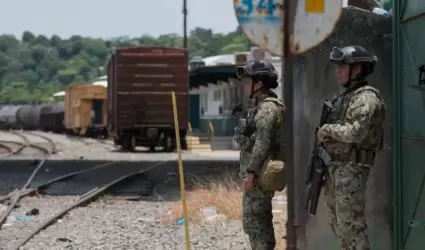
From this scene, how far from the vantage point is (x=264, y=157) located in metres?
5.73

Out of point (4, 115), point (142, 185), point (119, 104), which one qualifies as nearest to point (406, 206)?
point (142, 185)

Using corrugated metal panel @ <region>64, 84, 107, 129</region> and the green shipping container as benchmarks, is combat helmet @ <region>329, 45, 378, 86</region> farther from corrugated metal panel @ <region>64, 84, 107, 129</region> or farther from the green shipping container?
corrugated metal panel @ <region>64, 84, 107, 129</region>

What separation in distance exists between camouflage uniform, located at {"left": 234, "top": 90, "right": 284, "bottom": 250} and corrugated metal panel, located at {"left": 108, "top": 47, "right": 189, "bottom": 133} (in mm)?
22077

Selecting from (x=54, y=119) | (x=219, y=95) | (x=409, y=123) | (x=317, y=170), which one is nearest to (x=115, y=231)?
(x=409, y=123)

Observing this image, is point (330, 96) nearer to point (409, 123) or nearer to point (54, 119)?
point (409, 123)

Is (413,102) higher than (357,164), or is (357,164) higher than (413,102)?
(413,102)

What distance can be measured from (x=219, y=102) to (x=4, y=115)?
30.6m

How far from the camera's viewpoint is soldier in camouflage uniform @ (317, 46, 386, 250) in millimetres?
4984

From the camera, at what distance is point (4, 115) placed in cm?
6775

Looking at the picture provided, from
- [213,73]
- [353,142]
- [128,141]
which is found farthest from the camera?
[213,73]

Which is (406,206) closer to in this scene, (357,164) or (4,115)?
(357,164)

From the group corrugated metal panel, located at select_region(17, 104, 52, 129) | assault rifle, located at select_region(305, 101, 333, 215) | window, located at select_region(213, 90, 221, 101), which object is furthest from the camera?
corrugated metal panel, located at select_region(17, 104, 52, 129)

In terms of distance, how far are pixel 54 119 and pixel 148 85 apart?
1127 inches

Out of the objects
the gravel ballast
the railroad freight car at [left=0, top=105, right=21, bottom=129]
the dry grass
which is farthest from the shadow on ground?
the railroad freight car at [left=0, top=105, right=21, bottom=129]
